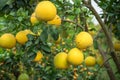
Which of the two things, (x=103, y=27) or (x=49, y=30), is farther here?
(x=103, y=27)

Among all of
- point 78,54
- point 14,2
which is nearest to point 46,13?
point 78,54

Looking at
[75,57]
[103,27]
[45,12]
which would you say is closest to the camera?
[45,12]

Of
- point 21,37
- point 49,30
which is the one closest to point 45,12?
point 49,30

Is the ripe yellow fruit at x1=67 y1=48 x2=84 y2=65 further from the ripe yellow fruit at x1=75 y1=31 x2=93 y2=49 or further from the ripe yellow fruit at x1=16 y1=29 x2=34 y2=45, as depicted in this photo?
the ripe yellow fruit at x1=16 y1=29 x2=34 y2=45

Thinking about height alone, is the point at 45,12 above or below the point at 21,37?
above

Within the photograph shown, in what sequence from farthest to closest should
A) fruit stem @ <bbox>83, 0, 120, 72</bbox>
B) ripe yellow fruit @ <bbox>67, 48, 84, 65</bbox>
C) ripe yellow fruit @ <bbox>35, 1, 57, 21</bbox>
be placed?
fruit stem @ <bbox>83, 0, 120, 72</bbox>
ripe yellow fruit @ <bbox>67, 48, 84, 65</bbox>
ripe yellow fruit @ <bbox>35, 1, 57, 21</bbox>

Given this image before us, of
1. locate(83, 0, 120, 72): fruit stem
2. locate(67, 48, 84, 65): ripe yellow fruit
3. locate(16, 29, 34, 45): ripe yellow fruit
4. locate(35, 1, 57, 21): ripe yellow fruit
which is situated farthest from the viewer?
locate(83, 0, 120, 72): fruit stem

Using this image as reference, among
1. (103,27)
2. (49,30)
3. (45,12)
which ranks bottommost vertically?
(103,27)

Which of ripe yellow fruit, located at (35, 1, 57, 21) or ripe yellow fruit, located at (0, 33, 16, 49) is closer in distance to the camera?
ripe yellow fruit, located at (35, 1, 57, 21)

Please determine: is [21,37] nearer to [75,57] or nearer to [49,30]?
[49,30]

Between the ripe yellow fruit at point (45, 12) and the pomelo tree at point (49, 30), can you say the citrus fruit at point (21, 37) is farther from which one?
the ripe yellow fruit at point (45, 12)

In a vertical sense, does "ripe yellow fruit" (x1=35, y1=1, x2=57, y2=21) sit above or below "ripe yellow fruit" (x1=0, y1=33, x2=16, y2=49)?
above

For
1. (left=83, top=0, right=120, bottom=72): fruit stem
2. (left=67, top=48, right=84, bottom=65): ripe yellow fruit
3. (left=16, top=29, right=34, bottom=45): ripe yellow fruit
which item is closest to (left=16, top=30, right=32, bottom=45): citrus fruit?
(left=16, top=29, right=34, bottom=45): ripe yellow fruit

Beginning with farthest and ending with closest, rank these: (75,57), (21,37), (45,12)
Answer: (21,37), (75,57), (45,12)
